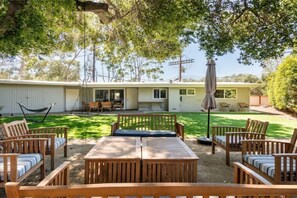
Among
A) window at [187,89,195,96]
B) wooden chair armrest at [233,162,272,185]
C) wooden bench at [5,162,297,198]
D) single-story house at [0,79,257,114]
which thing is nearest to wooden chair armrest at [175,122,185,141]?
wooden chair armrest at [233,162,272,185]

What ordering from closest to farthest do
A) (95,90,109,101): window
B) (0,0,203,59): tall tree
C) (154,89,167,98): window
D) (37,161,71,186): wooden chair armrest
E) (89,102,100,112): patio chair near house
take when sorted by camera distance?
(37,161,71,186): wooden chair armrest
(0,0,203,59): tall tree
(89,102,100,112): patio chair near house
(154,89,167,98): window
(95,90,109,101): window

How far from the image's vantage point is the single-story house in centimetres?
1970

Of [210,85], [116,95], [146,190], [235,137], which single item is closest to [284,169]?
[235,137]

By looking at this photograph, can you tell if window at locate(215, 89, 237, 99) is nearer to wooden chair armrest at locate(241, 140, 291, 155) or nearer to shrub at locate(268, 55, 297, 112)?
shrub at locate(268, 55, 297, 112)

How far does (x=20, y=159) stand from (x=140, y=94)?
57.3 ft

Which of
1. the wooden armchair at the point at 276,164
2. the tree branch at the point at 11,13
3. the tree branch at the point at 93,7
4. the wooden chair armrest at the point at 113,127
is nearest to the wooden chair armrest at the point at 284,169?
the wooden armchair at the point at 276,164

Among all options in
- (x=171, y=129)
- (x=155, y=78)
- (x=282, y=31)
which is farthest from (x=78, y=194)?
(x=155, y=78)

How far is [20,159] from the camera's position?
3867mm

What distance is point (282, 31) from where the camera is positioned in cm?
681

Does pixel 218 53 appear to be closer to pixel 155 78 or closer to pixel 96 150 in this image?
pixel 96 150

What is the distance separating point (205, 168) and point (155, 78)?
3218 centimetres

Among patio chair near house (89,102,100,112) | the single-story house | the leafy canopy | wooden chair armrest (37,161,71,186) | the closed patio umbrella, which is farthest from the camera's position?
the single-story house

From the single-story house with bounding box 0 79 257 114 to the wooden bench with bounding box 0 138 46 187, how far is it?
51.3 ft

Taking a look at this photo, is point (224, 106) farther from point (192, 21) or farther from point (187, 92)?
point (192, 21)
